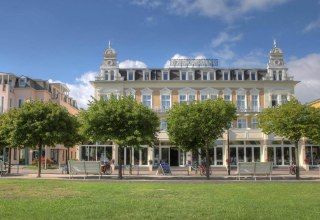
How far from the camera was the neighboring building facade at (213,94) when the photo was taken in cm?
4878

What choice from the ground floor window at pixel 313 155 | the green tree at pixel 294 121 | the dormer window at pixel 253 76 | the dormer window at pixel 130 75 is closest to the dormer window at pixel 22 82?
the dormer window at pixel 130 75

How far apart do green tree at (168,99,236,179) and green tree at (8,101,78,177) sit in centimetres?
775

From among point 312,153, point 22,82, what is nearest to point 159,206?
point 312,153

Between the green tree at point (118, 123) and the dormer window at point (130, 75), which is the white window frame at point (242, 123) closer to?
the dormer window at point (130, 75)

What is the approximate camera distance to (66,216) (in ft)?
29.0

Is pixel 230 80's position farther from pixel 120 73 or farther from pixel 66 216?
pixel 66 216

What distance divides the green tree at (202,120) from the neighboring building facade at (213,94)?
20.8m

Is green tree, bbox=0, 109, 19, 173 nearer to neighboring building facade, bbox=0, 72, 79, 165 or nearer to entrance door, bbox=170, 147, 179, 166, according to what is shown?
entrance door, bbox=170, 147, 179, 166

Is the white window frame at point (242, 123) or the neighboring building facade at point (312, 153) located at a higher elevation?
the white window frame at point (242, 123)

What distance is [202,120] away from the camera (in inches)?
1037

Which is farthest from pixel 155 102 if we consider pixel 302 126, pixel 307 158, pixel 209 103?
pixel 302 126

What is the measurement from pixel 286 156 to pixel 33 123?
3358cm

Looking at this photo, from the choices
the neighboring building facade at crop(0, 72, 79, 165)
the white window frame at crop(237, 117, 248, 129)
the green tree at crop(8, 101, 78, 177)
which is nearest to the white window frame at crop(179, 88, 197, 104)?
the white window frame at crop(237, 117, 248, 129)

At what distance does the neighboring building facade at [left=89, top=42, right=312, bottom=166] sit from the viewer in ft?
160
